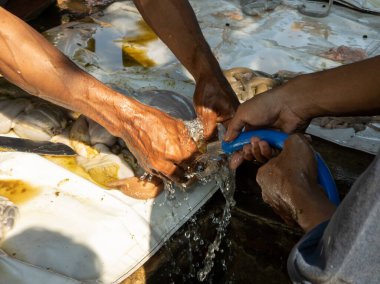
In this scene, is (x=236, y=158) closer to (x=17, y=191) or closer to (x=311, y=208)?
(x=311, y=208)

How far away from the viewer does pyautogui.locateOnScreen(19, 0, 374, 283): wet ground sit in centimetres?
209

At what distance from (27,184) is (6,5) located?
1964 mm

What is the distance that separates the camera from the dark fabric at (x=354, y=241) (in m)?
0.86

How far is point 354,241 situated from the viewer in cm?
89

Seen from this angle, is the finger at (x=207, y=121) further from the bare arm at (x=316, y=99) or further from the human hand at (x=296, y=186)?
the human hand at (x=296, y=186)

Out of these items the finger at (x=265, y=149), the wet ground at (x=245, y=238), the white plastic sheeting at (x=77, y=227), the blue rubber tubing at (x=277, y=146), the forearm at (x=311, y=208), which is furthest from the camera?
the wet ground at (x=245, y=238)

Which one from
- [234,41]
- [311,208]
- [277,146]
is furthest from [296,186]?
[234,41]

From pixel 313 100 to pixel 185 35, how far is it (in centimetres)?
95

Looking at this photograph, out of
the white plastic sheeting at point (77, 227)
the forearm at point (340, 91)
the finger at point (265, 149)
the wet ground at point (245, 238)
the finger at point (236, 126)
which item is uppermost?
the forearm at point (340, 91)

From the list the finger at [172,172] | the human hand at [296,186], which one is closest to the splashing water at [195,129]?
the finger at [172,172]

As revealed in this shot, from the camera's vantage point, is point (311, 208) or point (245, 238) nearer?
point (311, 208)

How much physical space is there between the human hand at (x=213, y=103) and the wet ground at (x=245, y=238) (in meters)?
0.28

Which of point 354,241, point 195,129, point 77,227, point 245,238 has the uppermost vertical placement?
point 354,241

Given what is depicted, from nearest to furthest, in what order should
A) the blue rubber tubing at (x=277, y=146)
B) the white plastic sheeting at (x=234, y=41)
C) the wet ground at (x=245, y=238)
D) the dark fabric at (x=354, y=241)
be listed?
the dark fabric at (x=354, y=241), the blue rubber tubing at (x=277, y=146), the wet ground at (x=245, y=238), the white plastic sheeting at (x=234, y=41)
